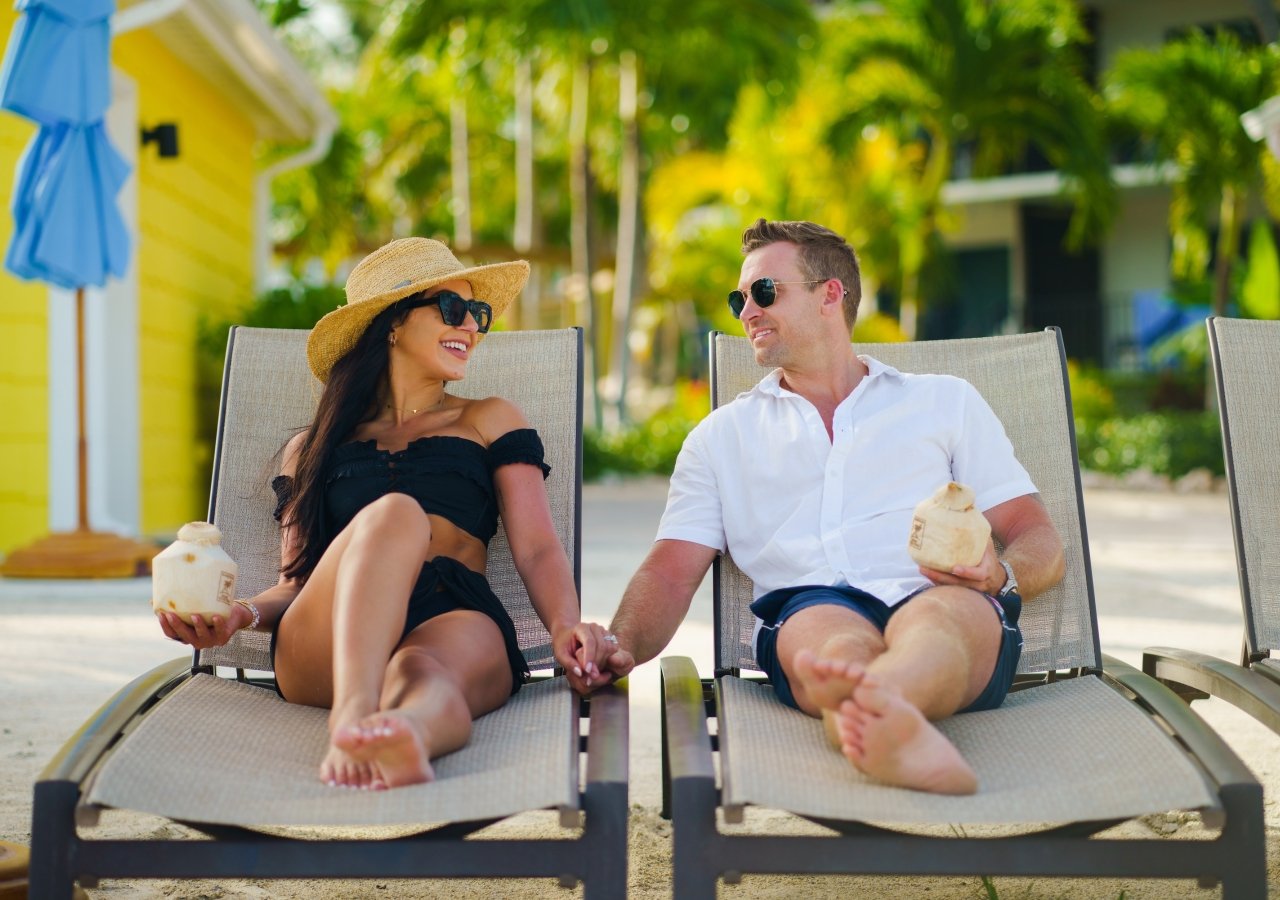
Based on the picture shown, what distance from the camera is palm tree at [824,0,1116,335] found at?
1617cm

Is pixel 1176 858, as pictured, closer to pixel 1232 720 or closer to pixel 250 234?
pixel 1232 720

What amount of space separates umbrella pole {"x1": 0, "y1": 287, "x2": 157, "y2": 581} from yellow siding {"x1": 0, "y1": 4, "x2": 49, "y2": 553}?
918 millimetres

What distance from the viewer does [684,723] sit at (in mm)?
2578

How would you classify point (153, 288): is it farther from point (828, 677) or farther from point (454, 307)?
point (828, 677)

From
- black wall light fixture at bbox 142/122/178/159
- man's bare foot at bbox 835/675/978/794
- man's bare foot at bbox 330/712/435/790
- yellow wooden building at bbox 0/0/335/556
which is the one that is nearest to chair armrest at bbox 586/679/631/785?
man's bare foot at bbox 330/712/435/790

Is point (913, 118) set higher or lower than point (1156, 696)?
higher

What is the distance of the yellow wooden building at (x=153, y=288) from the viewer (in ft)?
27.0

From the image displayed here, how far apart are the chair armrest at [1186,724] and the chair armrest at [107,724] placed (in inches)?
71.0

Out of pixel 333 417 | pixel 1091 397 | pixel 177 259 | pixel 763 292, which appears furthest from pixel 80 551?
pixel 1091 397

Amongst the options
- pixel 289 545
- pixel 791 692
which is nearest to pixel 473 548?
pixel 289 545

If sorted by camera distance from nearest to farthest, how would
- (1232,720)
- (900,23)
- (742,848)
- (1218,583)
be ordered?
1. (742,848)
2. (1232,720)
3. (1218,583)
4. (900,23)

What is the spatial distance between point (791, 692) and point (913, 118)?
14.9 meters

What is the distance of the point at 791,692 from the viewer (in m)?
2.81

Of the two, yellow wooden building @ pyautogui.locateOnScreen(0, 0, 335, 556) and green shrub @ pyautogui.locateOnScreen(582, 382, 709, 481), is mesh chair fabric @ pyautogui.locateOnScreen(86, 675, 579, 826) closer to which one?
yellow wooden building @ pyautogui.locateOnScreen(0, 0, 335, 556)
